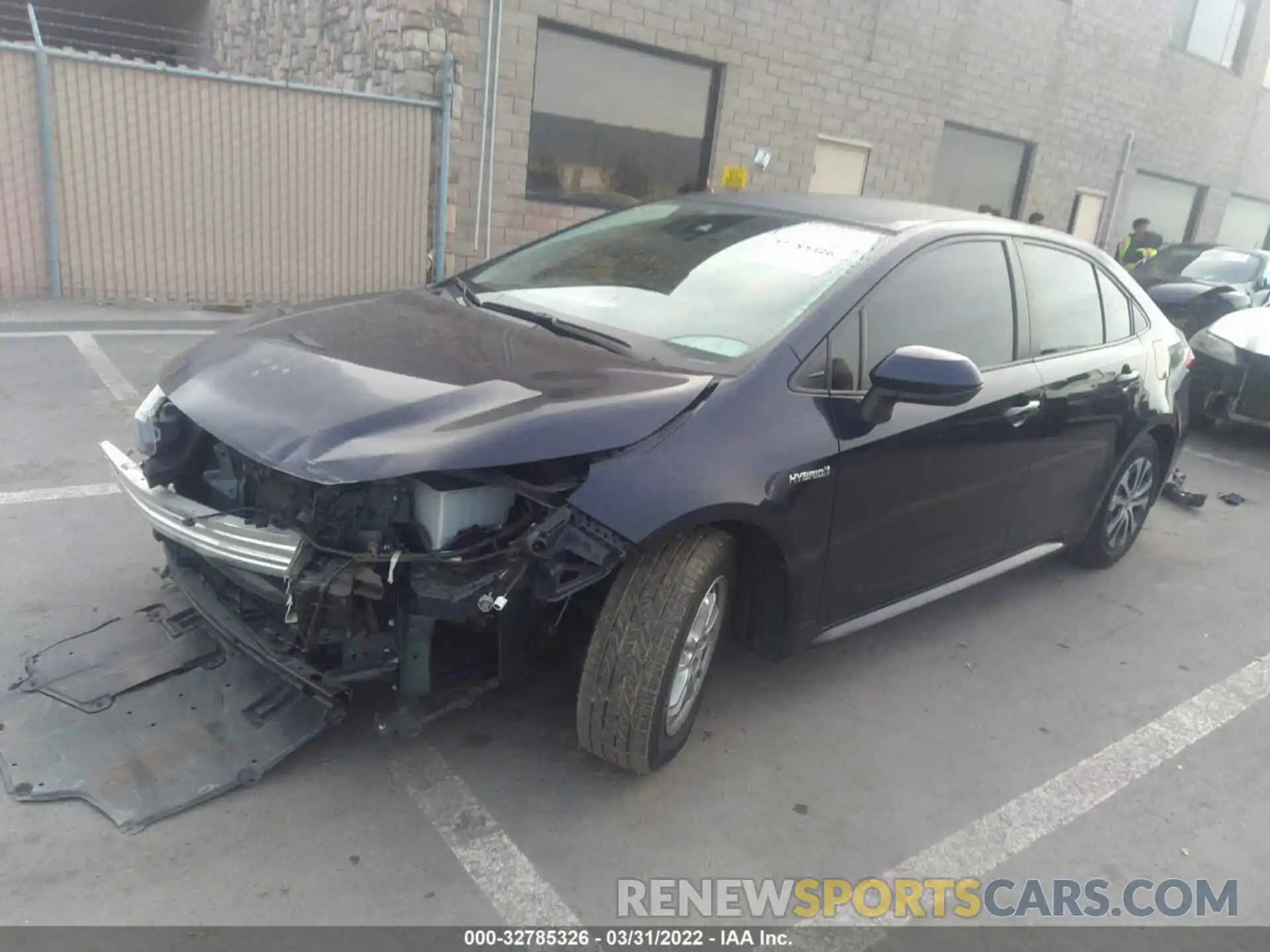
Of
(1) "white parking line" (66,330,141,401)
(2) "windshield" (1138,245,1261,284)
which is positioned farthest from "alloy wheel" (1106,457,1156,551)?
(2) "windshield" (1138,245,1261,284)

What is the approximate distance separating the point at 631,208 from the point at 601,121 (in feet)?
24.0

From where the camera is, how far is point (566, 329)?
127 inches

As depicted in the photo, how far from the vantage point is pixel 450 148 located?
10055mm

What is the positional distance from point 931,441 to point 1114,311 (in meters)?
1.74

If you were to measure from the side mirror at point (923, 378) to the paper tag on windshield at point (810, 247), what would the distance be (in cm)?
47

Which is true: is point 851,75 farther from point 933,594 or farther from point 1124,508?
point 933,594

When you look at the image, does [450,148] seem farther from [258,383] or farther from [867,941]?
[867,941]

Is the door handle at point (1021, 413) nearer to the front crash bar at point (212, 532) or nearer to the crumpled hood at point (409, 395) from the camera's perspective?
the crumpled hood at point (409, 395)

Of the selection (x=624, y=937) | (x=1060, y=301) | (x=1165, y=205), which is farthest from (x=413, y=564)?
(x=1165, y=205)

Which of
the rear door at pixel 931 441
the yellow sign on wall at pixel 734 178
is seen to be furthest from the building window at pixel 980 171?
the rear door at pixel 931 441

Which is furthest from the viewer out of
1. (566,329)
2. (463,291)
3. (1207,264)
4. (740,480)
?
(1207,264)

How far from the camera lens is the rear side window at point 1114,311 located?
4.38 m

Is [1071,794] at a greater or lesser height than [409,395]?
lesser

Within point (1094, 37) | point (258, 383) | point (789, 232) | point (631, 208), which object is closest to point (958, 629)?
point (789, 232)
